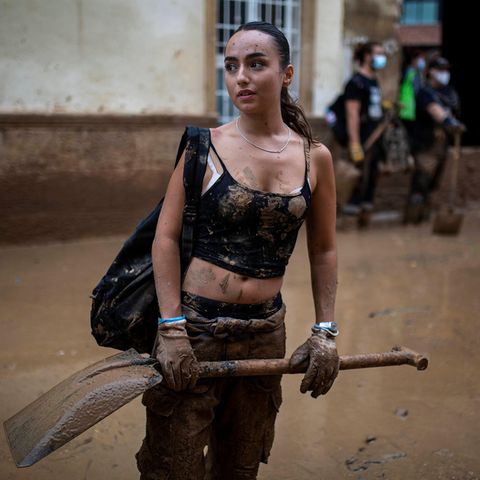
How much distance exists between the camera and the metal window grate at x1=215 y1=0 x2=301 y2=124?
26.8 feet

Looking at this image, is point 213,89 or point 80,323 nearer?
point 80,323

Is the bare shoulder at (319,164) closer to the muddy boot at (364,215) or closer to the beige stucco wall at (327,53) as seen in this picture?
the muddy boot at (364,215)

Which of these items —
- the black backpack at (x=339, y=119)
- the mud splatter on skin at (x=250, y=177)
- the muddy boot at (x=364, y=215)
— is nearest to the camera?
the mud splatter on skin at (x=250, y=177)

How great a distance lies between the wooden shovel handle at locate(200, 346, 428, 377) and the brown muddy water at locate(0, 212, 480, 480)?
102cm

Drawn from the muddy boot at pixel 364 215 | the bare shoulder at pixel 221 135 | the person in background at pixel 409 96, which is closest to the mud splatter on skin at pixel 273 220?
the bare shoulder at pixel 221 135

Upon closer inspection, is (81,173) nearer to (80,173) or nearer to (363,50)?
(80,173)

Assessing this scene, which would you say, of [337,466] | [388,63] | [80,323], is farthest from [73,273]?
[388,63]

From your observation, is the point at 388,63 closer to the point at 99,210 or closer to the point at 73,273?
the point at 99,210

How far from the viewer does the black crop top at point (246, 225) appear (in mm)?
2314

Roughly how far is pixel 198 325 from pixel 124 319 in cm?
26

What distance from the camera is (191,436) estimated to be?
237cm

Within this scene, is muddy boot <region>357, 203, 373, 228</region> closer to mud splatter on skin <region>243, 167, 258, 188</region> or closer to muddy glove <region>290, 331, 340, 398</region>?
muddy glove <region>290, 331, 340, 398</region>

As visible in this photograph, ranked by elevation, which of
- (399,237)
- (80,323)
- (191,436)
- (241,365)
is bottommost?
(399,237)

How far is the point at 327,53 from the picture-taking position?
859cm
